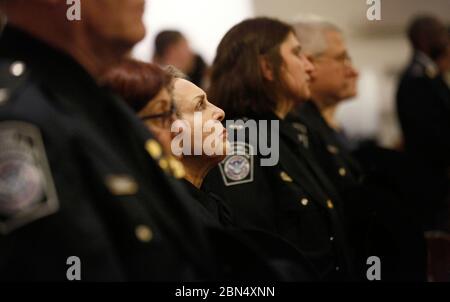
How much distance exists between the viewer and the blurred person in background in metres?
2.27

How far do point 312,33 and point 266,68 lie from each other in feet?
1.71

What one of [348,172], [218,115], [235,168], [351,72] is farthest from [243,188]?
[351,72]

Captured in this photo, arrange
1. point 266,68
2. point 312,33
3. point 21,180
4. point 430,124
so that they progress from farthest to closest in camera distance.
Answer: point 430,124
point 312,33
point 266,68
point 21,180

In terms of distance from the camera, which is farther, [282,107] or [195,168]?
[282,107]

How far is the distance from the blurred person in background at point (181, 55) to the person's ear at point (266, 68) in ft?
2.10

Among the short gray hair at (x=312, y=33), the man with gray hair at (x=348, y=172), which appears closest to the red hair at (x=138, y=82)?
the man with gray hair at (x=348, y=172)

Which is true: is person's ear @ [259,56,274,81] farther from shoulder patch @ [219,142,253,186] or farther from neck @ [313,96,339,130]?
neck @ [313,96,339,130]

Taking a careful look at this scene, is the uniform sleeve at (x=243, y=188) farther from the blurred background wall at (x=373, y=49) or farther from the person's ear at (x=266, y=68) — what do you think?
the blurred background wall at (x=373, y=49)

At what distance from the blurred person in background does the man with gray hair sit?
1.23 feet

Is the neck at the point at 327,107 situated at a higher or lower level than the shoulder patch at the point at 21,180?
lower

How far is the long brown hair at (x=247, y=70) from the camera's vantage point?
4.88 ft

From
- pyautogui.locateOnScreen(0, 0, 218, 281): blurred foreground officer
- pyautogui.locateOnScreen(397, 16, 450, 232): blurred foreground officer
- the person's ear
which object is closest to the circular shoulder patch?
the person's ear

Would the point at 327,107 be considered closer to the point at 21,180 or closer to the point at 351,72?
the point at 351,72

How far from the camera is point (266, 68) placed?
5.04 ft
